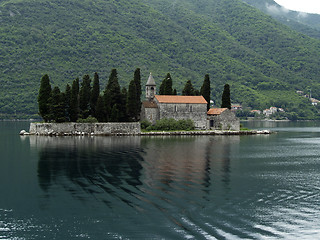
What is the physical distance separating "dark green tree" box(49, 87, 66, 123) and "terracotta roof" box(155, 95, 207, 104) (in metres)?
18.5

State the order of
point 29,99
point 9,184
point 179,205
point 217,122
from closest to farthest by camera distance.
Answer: point 179,205, point 9,184, point 217,122, point 29,99

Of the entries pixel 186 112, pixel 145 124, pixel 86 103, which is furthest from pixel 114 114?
pixel 186 112

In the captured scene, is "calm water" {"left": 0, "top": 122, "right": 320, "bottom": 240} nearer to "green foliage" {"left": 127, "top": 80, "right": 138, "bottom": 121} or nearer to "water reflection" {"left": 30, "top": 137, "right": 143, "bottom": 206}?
"water reflection" {"left": 30, "top": 137, "right": 143, "bottom": 206}

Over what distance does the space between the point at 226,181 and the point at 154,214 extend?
1030 centimetres

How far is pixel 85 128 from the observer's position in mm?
73375

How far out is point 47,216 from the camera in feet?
69.8

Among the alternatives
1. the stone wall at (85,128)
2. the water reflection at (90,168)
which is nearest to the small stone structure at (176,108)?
the stone wall at (85,128)


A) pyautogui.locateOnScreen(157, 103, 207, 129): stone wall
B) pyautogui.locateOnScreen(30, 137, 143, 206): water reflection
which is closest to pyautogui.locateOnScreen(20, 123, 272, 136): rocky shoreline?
pyautogui.locateOnScreen(157, 103, 207, 129): stone wall

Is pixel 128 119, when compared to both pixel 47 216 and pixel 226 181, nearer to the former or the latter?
pixel 226 181

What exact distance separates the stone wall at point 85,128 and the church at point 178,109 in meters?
6.25

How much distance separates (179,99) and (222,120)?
32.9 ft

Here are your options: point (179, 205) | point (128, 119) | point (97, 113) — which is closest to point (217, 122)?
point (128, 119)

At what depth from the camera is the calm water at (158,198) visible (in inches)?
752

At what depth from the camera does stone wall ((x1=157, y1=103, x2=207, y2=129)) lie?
3162 inches
